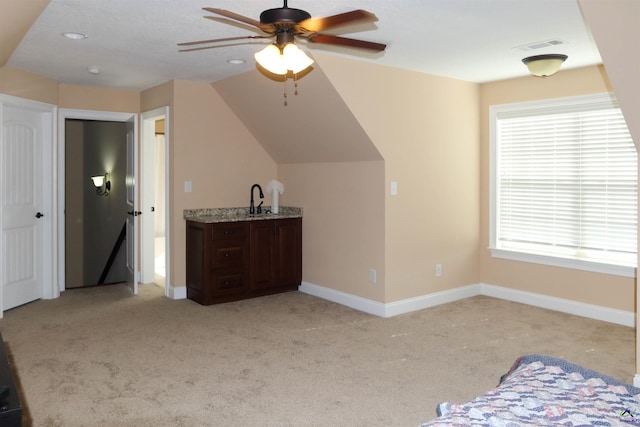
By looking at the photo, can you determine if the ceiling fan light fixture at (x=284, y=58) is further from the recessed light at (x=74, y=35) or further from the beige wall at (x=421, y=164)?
the recessed light at (x=74, y=35)

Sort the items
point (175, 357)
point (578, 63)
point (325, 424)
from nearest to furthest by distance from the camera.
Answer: point (325, 424) → point (175, 357) → point (578, 63)

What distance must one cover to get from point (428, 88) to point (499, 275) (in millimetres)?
2180

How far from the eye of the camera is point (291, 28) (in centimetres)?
265

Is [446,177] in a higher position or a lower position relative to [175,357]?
higher

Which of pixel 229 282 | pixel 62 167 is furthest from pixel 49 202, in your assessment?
pixel 229 282

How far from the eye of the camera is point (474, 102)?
5730 mm

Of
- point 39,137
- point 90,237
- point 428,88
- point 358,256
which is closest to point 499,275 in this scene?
point 358,256

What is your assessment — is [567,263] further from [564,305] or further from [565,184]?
[565,184]

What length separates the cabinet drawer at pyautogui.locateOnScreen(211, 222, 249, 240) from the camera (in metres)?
5.36

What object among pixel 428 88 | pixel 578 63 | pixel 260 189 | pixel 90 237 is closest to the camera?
pixel 578 63

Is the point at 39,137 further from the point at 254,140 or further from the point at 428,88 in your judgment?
the point at 428,88

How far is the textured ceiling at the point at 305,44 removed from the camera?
3.22 m

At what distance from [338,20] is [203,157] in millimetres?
3560

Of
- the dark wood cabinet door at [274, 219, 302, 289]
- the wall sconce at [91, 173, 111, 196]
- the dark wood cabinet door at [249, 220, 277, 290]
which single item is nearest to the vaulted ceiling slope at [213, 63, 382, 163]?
the dark wood cabinet door at [274, 219, 302, 289]
